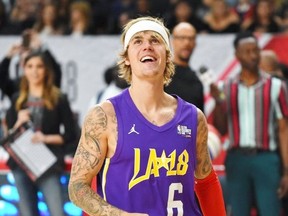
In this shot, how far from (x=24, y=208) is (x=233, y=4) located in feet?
19.1

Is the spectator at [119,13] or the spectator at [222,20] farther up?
the spectator at [119,13]

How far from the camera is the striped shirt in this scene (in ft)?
26.8

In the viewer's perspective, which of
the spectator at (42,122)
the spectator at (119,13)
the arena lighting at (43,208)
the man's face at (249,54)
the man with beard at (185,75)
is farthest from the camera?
the spectator at (119,13)

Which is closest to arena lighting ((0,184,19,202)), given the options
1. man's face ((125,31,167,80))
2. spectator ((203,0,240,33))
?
man's face ((125,31,167,80))

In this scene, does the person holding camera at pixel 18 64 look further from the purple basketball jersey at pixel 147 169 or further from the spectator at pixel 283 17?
the purple basketball jersey at pixel 147 169

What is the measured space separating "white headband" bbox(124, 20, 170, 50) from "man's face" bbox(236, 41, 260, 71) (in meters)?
3.20

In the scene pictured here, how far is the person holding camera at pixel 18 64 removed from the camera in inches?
375

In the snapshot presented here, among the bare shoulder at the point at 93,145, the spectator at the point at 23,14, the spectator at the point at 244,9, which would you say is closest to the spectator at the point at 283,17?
the spectator at the point at 244,9

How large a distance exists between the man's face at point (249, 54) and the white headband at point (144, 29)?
320cm

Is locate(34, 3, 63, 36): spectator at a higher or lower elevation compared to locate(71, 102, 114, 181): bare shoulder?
higher

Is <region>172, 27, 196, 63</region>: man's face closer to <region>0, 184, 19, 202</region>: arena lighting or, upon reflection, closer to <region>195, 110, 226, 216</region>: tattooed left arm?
<region>0, 184, 19, 202</region>: arena lighting

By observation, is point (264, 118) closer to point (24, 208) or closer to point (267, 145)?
point (267, 145)

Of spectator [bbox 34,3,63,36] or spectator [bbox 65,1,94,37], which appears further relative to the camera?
spectator [bbox 34,3,63,36]

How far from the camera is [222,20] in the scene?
11961 mm
